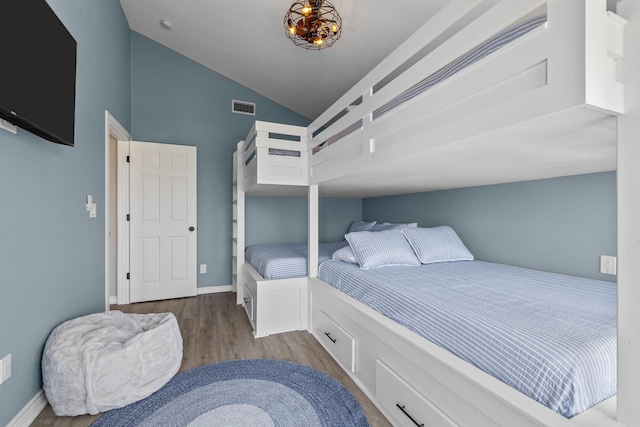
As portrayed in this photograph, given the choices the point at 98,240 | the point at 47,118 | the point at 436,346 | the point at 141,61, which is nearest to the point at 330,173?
the point at 436,346

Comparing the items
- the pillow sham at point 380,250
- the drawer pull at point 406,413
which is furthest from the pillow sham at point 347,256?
the drawer pull at point 406,413

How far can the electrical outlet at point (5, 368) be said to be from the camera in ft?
4.37

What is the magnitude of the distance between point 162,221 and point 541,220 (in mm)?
3797

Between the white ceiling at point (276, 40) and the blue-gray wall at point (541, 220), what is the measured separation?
148 centimetres

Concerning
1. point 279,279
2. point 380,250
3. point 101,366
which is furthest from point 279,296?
point 101,366

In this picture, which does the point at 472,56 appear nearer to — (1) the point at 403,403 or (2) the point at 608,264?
(1) the point at 403,403

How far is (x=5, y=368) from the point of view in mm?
1354

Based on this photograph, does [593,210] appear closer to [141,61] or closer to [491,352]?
[491,352]

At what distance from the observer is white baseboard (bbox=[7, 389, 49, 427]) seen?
4.67 feet

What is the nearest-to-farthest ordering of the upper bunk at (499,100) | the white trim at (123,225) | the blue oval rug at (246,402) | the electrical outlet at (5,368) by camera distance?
1. the upper bunk at (499,100)
2. the electrical outlet at (5,368)
3. the blue oval rug at (246,402)
4. the white trim at (123,225)

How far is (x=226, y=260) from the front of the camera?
13.3ft

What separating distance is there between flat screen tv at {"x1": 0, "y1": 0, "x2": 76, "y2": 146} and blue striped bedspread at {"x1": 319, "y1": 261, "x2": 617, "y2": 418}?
6.18ft

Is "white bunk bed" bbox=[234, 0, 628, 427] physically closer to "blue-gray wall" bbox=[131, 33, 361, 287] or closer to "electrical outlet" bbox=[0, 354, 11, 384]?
"electrical outlet" bbox=[0, 354, 11, 384]

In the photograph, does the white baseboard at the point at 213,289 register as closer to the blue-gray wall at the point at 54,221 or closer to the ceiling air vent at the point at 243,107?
the blue-gray wall at the point at 54,221
